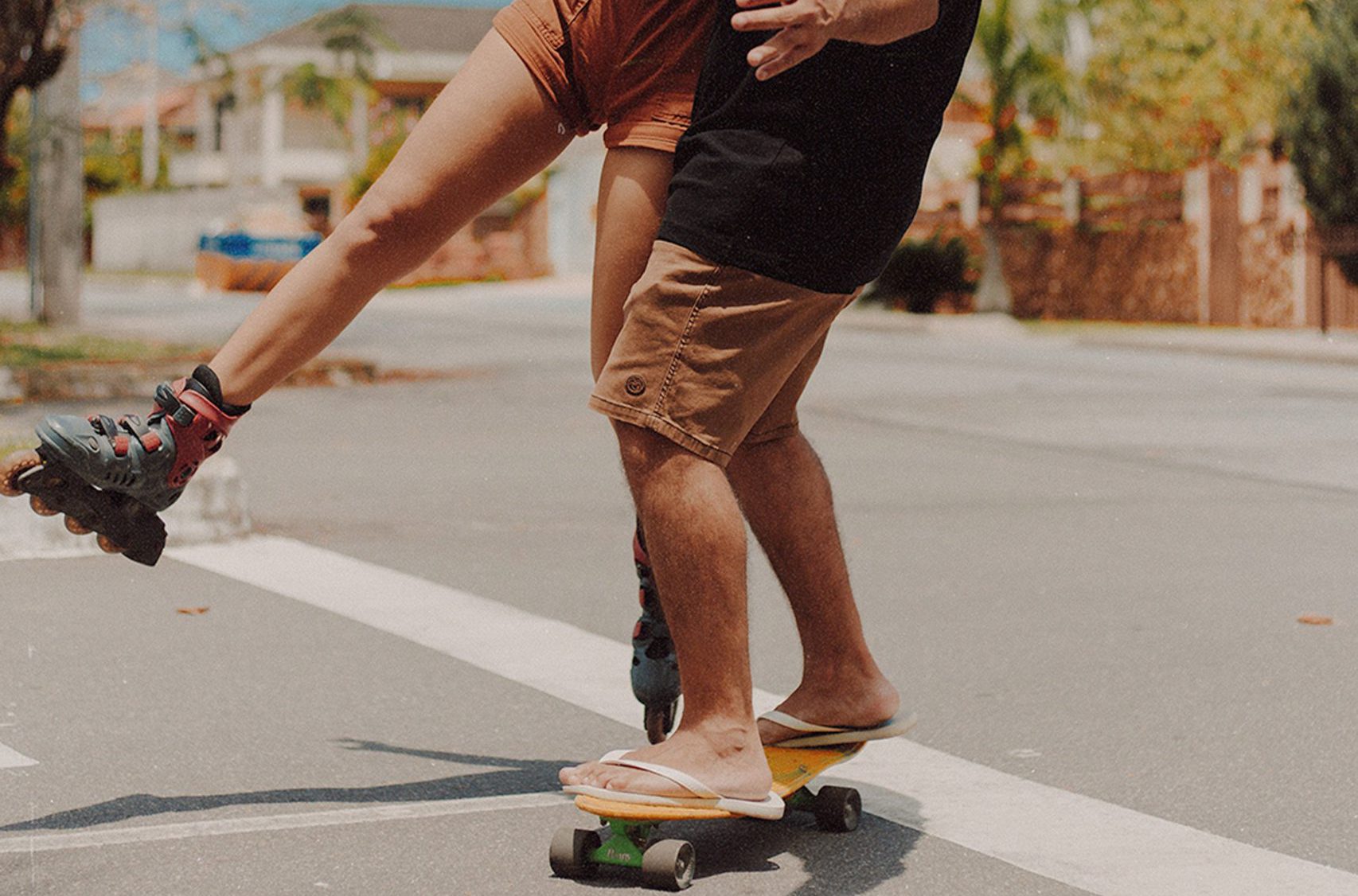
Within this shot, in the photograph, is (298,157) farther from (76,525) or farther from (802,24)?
(802,24)

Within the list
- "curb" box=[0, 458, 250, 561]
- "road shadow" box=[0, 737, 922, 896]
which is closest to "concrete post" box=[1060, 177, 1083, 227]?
"curb" box=[0, 458, 250, 561]

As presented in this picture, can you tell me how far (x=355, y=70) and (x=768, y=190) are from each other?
1628 centimetres

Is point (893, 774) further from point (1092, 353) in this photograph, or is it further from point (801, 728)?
point (1092, 353)

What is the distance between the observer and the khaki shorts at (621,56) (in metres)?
3.42

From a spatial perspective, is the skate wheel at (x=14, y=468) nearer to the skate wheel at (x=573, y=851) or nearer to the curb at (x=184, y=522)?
the skate wheel at (x=573, y=851)

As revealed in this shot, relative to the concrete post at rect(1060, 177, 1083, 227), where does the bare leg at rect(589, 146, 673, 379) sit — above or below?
below

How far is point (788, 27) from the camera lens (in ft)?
9.91

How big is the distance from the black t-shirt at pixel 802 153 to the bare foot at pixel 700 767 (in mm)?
712

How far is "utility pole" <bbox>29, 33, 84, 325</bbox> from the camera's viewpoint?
20.5 metres

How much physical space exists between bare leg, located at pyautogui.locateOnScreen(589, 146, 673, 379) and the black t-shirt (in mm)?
84

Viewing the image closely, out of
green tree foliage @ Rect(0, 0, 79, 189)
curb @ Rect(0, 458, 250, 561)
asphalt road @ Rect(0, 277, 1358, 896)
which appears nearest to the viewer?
asphalt road @ Rect(0, 277, 1358, 896)

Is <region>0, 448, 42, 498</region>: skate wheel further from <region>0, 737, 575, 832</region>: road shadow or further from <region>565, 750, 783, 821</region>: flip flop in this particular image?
<region>565, 750, 783, 821</region>: flip flop

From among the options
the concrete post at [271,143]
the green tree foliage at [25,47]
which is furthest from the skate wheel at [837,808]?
the concrete post at [271,143]

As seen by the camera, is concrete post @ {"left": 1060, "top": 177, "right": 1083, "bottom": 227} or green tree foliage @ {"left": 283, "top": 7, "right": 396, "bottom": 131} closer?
green tree foliage @ {"left": 283, "top": 7, "right": 396, "bottom": 131}
